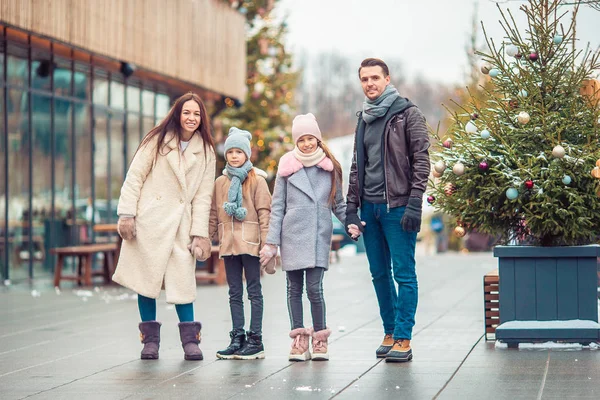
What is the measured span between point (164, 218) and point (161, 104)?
660 inches

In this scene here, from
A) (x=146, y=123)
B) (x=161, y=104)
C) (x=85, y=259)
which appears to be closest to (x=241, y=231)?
(x=85, y=259)

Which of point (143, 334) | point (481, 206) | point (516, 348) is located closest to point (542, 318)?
point (516, 348)

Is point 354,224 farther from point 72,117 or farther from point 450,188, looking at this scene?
point 72,117

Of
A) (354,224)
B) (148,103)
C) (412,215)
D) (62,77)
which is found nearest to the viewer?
(412,215)

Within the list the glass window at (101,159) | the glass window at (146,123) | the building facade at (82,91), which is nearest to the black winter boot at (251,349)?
the building facade at (82,91)

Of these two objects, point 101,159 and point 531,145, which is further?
point 101,159

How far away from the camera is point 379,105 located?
7.89 metres

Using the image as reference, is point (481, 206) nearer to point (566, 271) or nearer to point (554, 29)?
point (566, 271)

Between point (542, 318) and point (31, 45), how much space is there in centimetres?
1198

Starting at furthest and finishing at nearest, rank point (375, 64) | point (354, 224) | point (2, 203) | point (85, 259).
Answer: point (2, 203) → point (85, 259) → point (375, 64) → point (354, 224)

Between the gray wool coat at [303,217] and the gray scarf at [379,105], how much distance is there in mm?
550

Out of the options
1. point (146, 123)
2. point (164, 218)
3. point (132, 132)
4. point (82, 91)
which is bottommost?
point (164, 218)

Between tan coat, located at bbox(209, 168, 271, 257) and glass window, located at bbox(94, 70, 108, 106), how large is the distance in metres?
13.3

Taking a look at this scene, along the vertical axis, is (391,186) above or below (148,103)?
below
